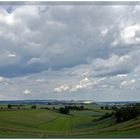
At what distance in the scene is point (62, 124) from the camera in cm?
3625

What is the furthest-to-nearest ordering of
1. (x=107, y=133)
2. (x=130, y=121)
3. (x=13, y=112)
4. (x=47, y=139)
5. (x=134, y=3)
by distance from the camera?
(x=13, y=112) < (x=130, y=121) < (x=107, y=133) < (x=47, y=139) < (x=134, y=3)

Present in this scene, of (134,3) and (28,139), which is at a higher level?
(134,3)

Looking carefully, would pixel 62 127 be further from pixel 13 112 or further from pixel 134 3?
pixel 134 3

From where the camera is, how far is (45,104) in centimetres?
3691

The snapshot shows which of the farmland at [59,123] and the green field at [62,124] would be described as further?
the farmland at [59,123]

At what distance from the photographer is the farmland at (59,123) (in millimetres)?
32281

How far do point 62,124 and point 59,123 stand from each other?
456 millimetres

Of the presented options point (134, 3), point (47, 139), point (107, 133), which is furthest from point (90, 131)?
point (134, 3)

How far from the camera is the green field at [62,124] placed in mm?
32031

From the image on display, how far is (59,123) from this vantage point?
36625mm

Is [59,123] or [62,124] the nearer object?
[62,124]

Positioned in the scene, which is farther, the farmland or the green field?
the farmland

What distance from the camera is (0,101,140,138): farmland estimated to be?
3228 centimetres

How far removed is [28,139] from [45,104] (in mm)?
8259
